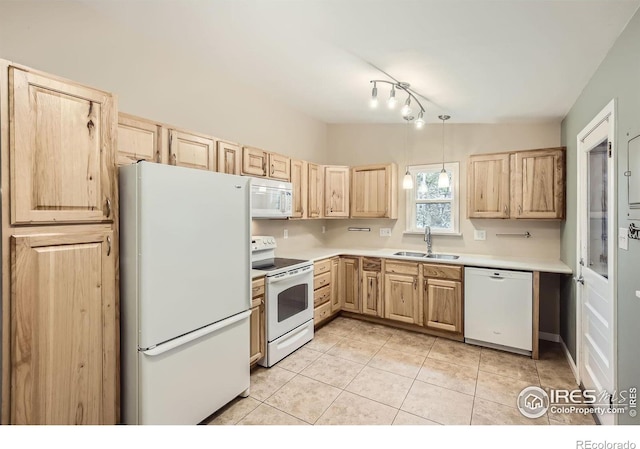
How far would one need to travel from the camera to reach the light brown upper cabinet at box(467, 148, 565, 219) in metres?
3.05

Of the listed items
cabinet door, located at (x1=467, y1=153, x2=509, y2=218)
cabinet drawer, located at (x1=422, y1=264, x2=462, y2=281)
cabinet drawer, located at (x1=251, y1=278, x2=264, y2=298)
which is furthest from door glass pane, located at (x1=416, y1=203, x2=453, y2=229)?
cabinet drawer, located at (x1=251, y1=278, x2=264, y2=298)

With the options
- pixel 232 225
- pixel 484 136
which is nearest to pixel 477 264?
pixel 484 136

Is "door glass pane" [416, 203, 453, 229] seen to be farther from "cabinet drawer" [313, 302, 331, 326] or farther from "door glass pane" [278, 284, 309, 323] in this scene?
"door glass pane" [278, 284, 309, 323]

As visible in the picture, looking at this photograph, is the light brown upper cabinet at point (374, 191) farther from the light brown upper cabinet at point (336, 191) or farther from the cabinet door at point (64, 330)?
the cabinet door at point (64, 330)

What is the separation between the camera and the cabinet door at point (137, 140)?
200cm

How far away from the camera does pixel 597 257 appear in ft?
7.20

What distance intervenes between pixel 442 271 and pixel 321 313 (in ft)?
4.83

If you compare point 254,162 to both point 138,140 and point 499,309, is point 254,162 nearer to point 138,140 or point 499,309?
point 138,140

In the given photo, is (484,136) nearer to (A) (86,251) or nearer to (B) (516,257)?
(B) (516,257)

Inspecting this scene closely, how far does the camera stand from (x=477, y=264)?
10.4 ft

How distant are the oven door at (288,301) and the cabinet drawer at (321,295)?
8.3 inches

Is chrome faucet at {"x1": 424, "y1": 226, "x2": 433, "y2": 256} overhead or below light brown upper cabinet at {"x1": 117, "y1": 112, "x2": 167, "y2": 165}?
below

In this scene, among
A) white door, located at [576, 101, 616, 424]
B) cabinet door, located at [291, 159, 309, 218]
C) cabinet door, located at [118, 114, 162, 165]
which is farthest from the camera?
cabinet door, located at [291, 159, 309, 218]

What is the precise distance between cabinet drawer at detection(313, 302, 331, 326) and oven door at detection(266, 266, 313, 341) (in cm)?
20
